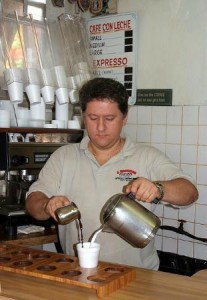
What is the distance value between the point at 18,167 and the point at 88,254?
1.26m

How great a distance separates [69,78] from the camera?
10.4 ft

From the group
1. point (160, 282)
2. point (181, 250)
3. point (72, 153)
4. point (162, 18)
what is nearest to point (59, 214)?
point (160, 282)

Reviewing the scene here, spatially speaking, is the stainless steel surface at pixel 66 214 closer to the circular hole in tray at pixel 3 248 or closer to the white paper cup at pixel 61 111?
the circular hole in tray at pixel 3 248

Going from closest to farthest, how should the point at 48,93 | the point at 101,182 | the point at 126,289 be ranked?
the point at 126,289 < the point at 101,182 < the point at 48,93

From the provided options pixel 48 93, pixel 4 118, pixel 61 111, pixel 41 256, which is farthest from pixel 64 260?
pixel 61 111

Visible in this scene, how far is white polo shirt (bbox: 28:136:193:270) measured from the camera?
6.70 ft

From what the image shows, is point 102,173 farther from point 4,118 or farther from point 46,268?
point 4,118

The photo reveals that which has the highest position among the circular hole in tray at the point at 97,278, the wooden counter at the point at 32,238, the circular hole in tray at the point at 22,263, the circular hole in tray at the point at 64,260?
the circular hole in tray at the point at 97,278

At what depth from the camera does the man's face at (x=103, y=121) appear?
2.04 m

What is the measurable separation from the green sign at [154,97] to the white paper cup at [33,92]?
72 cm

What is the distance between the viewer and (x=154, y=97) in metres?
3.06

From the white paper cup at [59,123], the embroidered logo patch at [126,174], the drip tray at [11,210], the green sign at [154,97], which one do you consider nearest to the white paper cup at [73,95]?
the white paper cup at [59,123]

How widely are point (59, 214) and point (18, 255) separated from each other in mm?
328

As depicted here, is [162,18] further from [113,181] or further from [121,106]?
[113,181]
